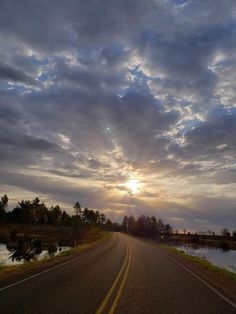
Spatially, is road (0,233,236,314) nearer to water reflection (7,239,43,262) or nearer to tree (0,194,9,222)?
water reflection (7,239,43,262)

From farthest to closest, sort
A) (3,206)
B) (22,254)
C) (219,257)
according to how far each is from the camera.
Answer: (3,206), (219,257), (22,254)

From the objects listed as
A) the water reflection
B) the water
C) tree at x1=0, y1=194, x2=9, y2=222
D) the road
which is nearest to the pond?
the water reflection

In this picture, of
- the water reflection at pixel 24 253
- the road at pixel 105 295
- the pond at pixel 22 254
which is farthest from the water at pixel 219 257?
the road at pixel 105 295

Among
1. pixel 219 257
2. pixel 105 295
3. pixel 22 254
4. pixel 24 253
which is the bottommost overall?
pixel 105 295

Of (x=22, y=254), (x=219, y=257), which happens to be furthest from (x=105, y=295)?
(x=219, y=257)

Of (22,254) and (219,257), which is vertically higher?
(219,257)

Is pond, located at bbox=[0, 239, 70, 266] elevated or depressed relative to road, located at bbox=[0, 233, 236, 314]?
elevated

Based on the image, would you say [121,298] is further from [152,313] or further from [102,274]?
[102,274]

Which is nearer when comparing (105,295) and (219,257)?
(105,295)

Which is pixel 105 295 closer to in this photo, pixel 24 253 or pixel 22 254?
pixel 22 254

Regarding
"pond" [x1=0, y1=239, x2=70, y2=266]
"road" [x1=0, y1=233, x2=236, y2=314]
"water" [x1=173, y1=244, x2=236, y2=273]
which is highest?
"water" [x1=173, y1=244, x2=236, y2=273]

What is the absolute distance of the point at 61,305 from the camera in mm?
10930

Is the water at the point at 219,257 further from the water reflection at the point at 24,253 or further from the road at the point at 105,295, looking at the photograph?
the road at the point at 105,295

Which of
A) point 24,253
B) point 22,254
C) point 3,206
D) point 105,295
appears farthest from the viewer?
point 3,206
